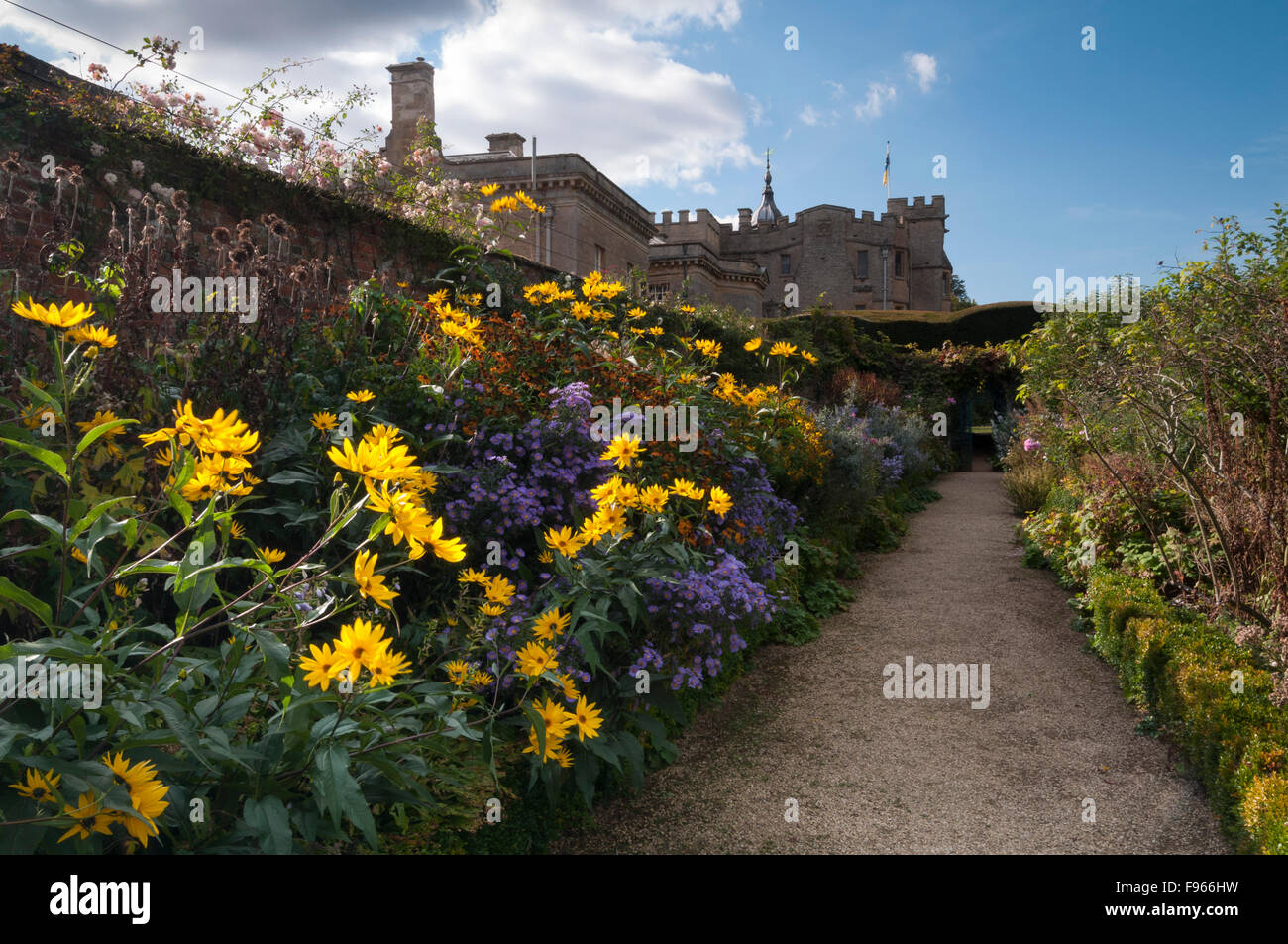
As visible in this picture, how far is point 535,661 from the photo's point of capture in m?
2.48

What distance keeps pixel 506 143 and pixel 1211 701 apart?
81.4 ft

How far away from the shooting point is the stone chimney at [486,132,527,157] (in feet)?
82.3

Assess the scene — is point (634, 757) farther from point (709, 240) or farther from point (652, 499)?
point (709, 240)

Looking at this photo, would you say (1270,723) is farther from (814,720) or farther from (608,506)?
(608,506)

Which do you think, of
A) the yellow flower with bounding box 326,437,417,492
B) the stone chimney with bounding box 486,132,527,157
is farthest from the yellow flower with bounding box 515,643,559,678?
the stone chimney with bounding box 486,132,527,157

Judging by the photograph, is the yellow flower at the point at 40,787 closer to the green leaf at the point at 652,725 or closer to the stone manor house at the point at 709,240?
the green leaf at the point at 652,725

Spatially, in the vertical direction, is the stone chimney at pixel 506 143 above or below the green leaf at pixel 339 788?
above

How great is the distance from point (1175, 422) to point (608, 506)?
16.0 feet

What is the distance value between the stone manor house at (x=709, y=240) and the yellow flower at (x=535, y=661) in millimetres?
4914

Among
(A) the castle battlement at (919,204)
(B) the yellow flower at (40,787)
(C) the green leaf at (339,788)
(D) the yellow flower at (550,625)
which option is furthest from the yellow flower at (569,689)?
(A) the castle battlement at (919,204)

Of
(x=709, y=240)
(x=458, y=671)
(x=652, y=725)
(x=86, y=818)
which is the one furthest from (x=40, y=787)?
(x=709, y=240)

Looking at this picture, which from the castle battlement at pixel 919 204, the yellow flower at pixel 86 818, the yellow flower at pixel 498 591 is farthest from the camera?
the castle battlement at pixel 919 204

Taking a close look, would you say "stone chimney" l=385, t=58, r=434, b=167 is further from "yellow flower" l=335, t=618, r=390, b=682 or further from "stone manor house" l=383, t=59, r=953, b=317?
"yellow flower" l=335, t=618, r=390, b=682

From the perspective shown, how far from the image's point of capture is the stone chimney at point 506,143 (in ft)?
82.3
